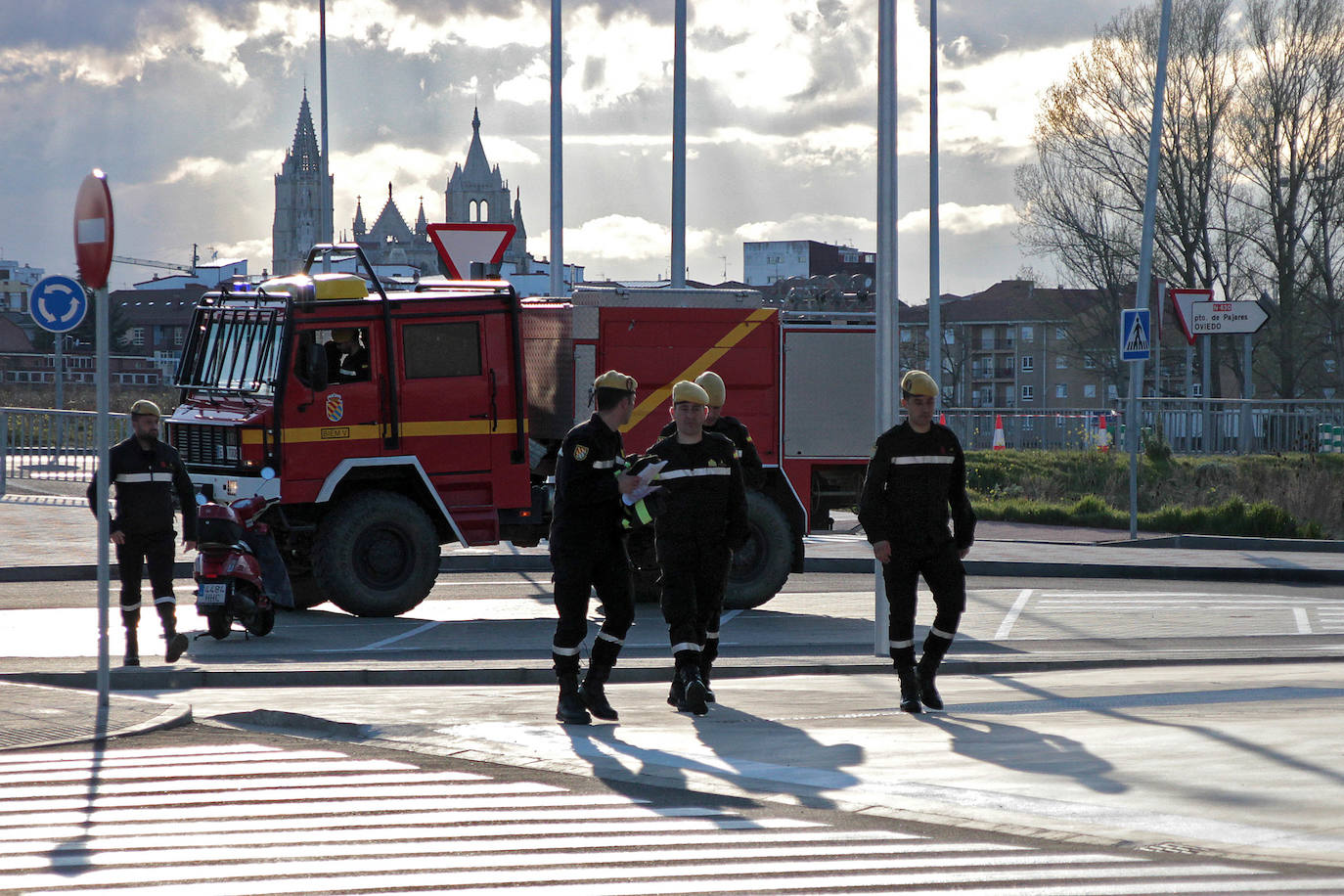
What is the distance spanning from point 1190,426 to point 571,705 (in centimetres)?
2303

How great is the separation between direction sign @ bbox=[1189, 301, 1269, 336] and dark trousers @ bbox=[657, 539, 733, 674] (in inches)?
736

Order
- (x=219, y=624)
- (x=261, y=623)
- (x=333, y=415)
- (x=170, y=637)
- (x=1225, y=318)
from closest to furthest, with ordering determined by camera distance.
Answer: (x=170, y=637) → (x=219, y=624) → (x=261, y=623) → (x=333, y=415) → (x=1225, y=318)

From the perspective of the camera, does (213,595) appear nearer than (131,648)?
No

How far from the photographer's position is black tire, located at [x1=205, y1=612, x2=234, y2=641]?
1130cm

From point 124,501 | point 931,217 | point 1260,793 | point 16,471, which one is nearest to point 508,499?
point 124,501

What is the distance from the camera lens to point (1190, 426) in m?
28.5

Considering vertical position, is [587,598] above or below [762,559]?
above

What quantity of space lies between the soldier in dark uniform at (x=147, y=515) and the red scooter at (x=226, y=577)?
71 centimetres

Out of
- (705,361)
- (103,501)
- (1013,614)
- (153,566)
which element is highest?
(705,361)

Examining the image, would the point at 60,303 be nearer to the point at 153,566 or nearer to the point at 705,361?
the point at 705,361

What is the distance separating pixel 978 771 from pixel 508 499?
747 centimetres

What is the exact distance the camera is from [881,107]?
10.2m

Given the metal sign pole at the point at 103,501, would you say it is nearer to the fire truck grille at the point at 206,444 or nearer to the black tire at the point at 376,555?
the fire truck grille at the point at 206,444

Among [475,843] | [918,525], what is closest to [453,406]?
[918,525]
